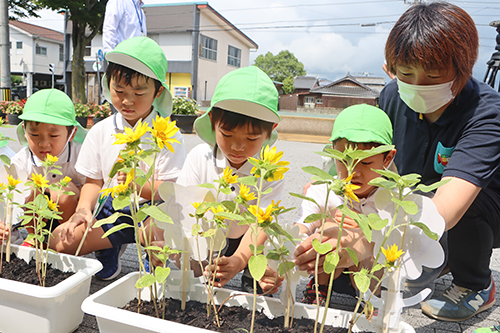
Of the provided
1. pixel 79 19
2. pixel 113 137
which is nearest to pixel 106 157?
pixel 113 137

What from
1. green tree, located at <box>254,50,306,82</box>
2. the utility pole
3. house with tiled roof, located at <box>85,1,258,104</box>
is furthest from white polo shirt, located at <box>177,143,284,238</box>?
green tree, located at <box>254,50,306,82</box>

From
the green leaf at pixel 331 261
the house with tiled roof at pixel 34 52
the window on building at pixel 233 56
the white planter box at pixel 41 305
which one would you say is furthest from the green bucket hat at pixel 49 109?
the house with tiled roof at pixel 34 52

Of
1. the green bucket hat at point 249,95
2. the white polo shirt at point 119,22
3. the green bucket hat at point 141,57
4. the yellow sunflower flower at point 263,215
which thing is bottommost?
the yellow sunflower flower at point 263,215

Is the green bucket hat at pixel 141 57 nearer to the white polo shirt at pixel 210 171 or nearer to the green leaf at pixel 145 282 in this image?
the white polo shirt at pixel 210 171

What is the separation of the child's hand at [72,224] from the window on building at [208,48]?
2585 centimetres

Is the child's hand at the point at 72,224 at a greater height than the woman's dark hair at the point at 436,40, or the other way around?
the woman's dark hair at the point at 436,40

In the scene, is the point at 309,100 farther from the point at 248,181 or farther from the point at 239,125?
the point at 248,181

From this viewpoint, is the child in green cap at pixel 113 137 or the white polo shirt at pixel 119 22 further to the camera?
the white polo shirt at pixel 119 22

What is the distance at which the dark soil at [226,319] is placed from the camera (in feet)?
3.36

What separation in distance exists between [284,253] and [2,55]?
9755mm

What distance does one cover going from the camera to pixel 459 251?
5.37 feet

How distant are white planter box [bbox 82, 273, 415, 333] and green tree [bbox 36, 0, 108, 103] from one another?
14.7m

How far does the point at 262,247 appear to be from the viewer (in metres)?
0.93

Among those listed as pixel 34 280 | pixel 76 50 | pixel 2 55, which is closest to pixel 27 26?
pixel 76 50
